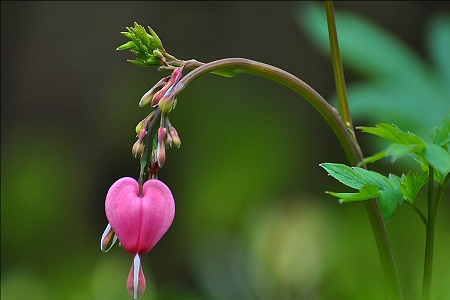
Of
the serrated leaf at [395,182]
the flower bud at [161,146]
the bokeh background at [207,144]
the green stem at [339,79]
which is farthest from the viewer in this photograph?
the bokeh background at [207,144]

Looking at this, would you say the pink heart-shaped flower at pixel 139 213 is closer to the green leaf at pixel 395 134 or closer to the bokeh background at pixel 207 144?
the green leaf at pixel 395 134

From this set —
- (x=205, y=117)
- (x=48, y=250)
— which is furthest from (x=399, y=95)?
(x=48, y=250)

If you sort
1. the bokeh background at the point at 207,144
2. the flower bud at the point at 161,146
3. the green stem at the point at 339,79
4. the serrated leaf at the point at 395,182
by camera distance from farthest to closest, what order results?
1. the bokeh background at the point at 207,144
2. the green stem at the point at 339,79
3. the serrated leaf at the point at 395,182
4. the flower bud at the point at 161,146

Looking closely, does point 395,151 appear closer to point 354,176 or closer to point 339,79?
point 354,176

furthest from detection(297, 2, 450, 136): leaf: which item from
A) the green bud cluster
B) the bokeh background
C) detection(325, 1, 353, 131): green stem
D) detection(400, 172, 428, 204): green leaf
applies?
the green bud cluster

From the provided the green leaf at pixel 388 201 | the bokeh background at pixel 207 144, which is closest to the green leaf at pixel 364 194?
the green leaf at pixel 388 201

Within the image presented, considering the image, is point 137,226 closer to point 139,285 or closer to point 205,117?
point 139,285

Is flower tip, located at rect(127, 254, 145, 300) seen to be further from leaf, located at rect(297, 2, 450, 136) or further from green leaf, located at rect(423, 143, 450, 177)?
leaf, located at rect(297, 2, 450, 136)
